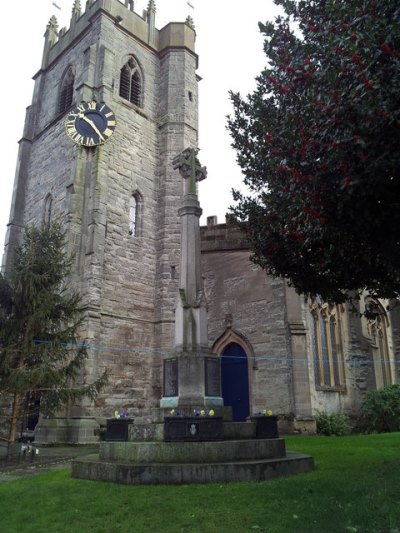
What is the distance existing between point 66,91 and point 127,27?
15.4ft

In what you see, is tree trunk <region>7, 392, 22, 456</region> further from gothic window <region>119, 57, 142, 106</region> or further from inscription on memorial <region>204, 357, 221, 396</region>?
gothic window <region>119, 57, 142, 106</region>

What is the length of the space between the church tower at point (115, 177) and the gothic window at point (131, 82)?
0.06 metres

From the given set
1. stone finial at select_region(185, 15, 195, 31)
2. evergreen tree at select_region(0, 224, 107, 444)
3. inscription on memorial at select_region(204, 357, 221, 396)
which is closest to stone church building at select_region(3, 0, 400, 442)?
stone finial at select_region(185, 15, 195, 31)

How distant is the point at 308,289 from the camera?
956 centimetres

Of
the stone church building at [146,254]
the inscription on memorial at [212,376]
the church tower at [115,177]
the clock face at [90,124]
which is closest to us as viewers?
the inscription on memorial at [212,376]

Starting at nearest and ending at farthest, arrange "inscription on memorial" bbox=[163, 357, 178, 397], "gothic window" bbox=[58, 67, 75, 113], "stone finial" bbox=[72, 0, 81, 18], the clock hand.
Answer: "inscription on memorial" bbox=[163, 357, 178, 397], the clock hand, "gothic window" bbox=[58, 67, 75, 113], "stone finial" bbox=[72, 0, 81, 18]

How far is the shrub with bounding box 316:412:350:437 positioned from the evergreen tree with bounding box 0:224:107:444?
860 cm

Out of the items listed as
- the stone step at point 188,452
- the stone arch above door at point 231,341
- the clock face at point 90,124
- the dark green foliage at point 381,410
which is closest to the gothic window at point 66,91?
the clock face at point 90,124

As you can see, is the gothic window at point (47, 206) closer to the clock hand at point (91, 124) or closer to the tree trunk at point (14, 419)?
the clock hand at point (91, 124)

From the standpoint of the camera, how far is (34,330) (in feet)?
41.5

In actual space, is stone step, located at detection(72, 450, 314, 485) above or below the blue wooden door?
below

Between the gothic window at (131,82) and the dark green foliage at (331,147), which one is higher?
the gothic window at (131,82)

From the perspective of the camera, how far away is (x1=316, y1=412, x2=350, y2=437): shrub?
660 inches

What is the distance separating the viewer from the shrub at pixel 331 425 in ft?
55.0
